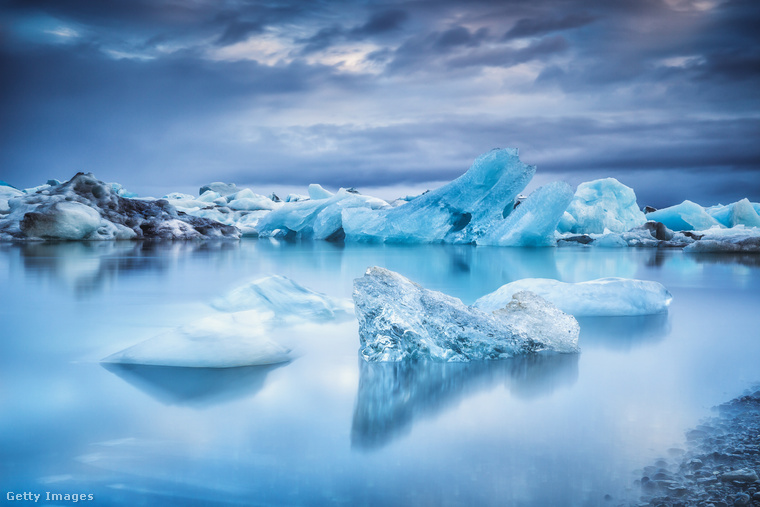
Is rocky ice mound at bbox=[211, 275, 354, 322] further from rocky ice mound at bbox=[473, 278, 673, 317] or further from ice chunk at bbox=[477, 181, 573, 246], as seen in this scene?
ice chunk at bbox=[477, 181, 573, 246]

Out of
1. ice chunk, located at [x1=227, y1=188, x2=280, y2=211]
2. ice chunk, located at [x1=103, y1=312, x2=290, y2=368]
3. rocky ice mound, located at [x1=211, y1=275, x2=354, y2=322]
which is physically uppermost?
ice chunk, located at [x1=227, y1=188, x2=280, y2=211]

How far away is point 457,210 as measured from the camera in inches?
583

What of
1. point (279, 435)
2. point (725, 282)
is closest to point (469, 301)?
point (279, 435)

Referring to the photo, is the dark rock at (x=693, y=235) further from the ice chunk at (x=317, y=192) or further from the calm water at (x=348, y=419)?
the calm water at (x=348, y=419)

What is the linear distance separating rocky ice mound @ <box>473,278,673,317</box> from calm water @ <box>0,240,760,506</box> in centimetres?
34

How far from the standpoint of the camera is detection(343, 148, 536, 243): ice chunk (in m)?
13.9

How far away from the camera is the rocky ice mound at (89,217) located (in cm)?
1402

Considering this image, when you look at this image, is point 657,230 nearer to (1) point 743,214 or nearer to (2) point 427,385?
(1) point 743,214

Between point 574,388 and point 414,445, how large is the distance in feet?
2.64

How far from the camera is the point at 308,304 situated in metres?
3.51

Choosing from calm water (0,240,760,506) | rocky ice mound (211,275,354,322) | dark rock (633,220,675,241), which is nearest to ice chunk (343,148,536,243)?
dark rock (633,220,675,241)

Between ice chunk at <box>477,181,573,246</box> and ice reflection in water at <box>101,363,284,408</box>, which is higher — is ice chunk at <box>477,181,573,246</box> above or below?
above

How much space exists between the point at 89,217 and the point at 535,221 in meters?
10.7

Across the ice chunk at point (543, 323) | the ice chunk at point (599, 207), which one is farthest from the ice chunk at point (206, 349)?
the ice chunk at point (599, 207)
